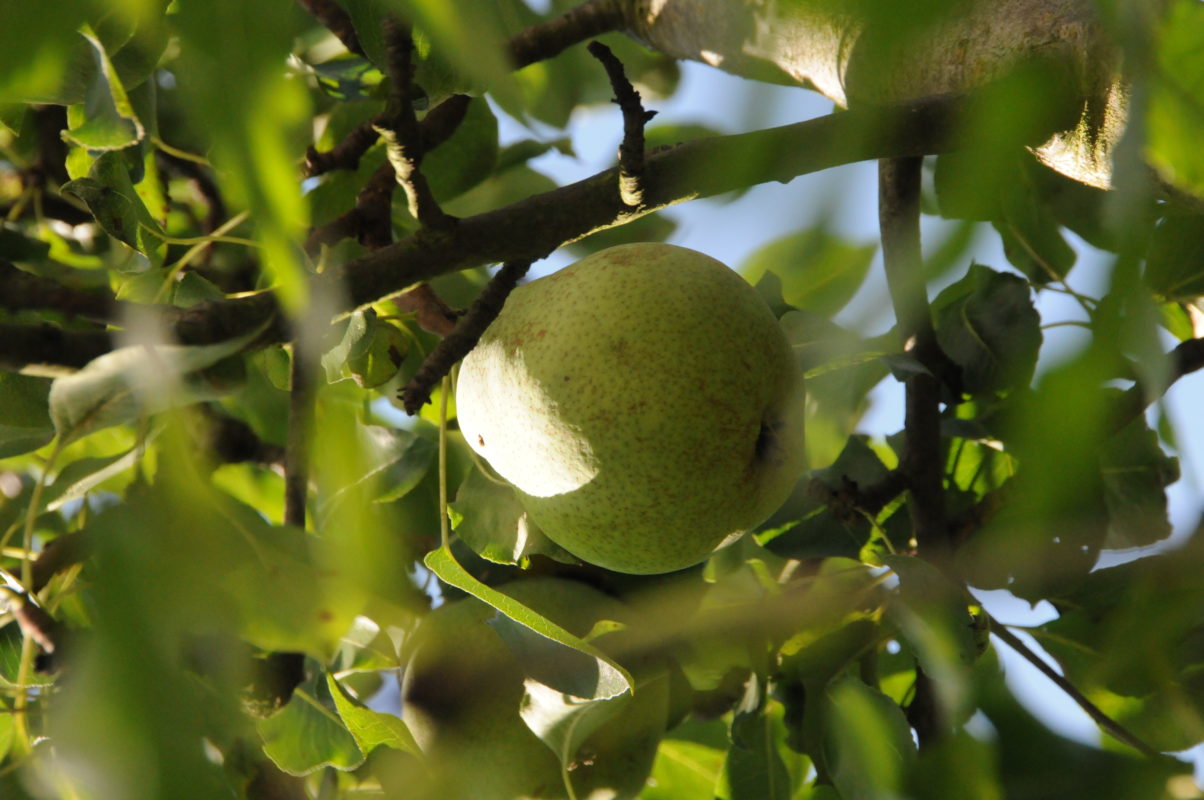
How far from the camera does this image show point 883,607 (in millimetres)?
1303

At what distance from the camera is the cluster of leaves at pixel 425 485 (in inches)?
11.3

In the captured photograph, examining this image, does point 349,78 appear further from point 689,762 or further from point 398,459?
point 689,762

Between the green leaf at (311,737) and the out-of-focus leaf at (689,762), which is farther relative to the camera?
the out-of-focus leaf at (689,762)

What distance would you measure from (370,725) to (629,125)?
70 centimetres

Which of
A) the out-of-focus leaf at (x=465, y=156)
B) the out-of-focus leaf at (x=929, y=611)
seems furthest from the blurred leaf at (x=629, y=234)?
the out-of-focus leaf at (x=929, y=611)

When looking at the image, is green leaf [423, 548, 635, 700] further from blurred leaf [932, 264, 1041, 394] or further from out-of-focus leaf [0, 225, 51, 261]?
out-of-focus leaf [0, 225, 51, 261]

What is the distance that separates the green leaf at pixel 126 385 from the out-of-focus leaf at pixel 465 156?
108 centimetres

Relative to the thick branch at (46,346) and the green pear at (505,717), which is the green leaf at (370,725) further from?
the thick branch at (46,346)


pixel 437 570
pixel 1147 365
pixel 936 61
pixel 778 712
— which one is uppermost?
pixel 1147 365

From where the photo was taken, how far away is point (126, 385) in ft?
1.63

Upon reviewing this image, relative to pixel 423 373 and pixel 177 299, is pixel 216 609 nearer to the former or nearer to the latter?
pixel 423 373

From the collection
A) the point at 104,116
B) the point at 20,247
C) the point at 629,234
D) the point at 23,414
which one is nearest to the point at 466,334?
the point at 104,116

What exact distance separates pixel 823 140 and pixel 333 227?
1151mm

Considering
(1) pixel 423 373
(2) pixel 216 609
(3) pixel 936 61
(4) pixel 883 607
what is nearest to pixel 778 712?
(4) pixel 883 607
